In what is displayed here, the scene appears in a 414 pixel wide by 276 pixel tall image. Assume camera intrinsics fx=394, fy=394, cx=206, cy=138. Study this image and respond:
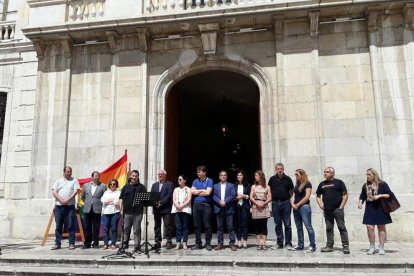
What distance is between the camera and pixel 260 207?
827 centimetres

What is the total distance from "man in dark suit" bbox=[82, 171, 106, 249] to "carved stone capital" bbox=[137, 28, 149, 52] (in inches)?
163

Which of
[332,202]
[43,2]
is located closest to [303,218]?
[332,202]

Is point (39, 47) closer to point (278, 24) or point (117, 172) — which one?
point (117, 172)

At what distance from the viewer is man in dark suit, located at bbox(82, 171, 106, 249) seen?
8.93m

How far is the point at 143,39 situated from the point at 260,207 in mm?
5959

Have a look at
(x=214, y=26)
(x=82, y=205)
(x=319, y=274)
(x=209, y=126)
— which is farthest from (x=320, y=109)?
(x=209, y=126)

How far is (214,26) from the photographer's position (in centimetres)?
1077

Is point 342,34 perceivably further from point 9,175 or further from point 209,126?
point 9,175

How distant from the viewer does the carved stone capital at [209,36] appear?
1078 cm

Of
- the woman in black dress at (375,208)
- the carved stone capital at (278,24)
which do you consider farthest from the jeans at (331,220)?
the carved stone capital at (278,24)

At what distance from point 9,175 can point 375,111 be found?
34.7 feet

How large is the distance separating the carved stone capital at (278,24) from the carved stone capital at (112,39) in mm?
4521

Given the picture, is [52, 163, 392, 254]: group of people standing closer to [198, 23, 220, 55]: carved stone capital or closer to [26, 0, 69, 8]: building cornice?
[198, 23, 220, 55]: carved stone capital

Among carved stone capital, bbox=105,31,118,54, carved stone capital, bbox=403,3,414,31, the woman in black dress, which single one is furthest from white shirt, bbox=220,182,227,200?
carved stone capital, bbox=403,3,414,31
